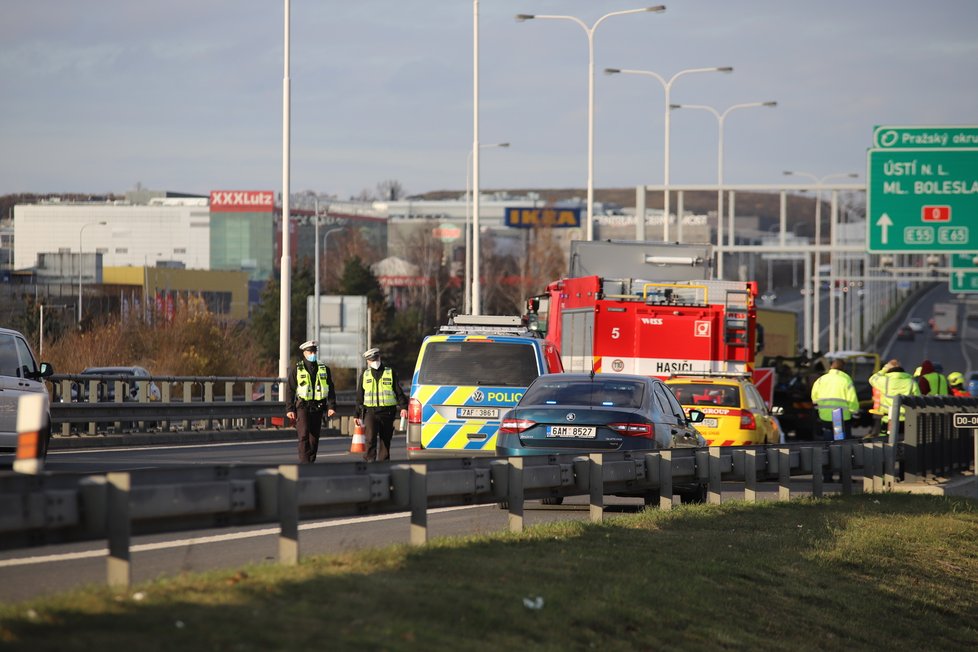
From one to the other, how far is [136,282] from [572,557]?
113m

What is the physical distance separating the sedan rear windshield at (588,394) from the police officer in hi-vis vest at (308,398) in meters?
4.19

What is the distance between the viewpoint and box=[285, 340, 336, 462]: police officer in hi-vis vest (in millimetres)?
19547

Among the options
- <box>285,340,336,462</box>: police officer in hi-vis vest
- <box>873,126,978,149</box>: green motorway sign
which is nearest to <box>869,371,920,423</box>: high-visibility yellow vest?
<box>873,126,978,149</box>: green motorway sign

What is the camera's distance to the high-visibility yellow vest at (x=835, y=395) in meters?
24.0

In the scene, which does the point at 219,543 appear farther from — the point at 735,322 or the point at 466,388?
the point at 735,322

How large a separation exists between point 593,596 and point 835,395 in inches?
614

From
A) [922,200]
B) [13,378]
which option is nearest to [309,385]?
[13,378]

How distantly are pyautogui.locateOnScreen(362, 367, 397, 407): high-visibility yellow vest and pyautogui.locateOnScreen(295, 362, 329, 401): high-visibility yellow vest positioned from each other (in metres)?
0.51

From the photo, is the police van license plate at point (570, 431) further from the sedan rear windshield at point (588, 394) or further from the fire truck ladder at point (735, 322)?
the fire truck ladder at point (735, 322)

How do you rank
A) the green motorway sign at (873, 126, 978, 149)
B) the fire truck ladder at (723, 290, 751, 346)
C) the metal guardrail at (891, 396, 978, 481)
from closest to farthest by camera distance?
the metal guardrail at (891, 396, 978, 481)
the fire truck ladder at (723, 290, 751, 346)
the green motorway sign at (873, 126, 978, 149)

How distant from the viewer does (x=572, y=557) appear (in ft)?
34.5

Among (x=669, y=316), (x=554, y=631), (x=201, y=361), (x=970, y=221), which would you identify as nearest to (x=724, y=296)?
(x=669, y=316)

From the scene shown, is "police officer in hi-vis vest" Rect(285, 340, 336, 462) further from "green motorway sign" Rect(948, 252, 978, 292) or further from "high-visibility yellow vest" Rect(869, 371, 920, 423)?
"green motorway sign" Rect(948, 252, 978, 292)

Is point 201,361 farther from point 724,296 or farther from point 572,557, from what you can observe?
point 572,557
